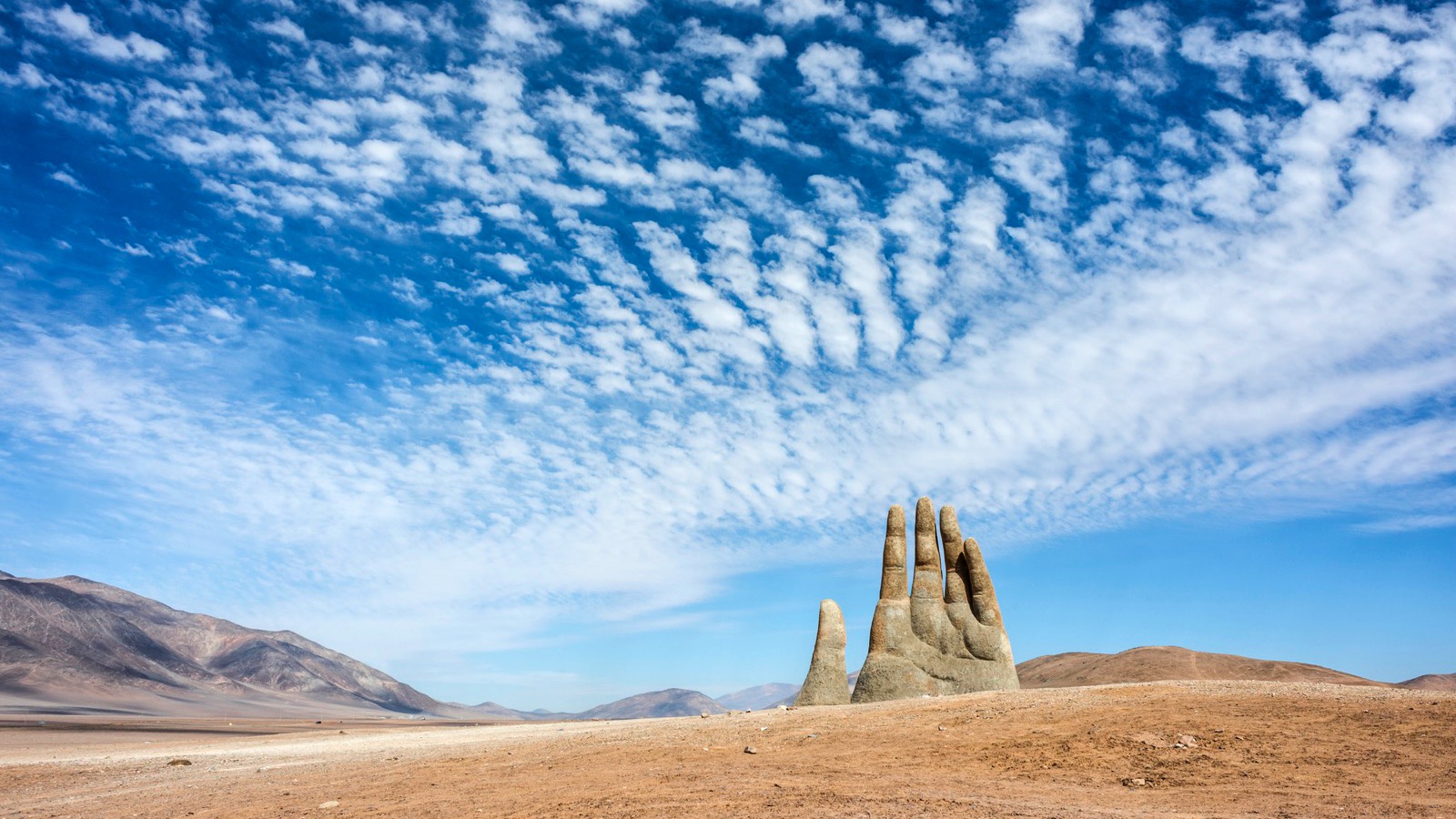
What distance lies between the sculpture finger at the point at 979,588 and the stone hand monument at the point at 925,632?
3 cm

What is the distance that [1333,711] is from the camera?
51.4 ft

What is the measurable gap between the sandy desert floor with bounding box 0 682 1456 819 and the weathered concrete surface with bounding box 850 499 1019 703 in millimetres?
4807

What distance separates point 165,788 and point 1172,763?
1925 centimetres

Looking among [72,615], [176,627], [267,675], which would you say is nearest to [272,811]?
[72,615]

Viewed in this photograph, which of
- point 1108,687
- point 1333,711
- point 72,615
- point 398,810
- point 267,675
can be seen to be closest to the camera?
point 398,810

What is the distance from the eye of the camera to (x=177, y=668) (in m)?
158

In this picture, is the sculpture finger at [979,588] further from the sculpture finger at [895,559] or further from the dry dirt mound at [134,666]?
the dry dirt mound at [134,666]

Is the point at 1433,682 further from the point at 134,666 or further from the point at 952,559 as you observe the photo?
the point at 134,666

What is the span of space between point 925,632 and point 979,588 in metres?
2.44

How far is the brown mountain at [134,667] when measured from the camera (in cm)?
11750

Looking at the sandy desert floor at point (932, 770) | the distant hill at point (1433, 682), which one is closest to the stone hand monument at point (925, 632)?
the sandy desert floor at point (932, 770)

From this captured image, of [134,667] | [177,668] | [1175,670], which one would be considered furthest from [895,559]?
[177,668]

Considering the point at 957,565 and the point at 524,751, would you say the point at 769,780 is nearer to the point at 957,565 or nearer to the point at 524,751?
the point at 524,751

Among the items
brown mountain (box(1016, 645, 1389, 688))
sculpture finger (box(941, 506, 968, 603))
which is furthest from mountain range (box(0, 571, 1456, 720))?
sculpture finger (box(941, 506, 968, 603))
